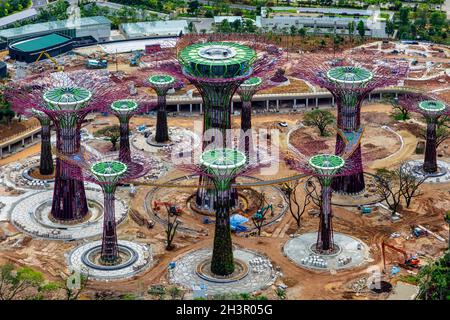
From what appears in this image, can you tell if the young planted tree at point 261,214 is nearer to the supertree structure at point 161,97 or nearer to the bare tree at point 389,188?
the bare tree at point 389,188

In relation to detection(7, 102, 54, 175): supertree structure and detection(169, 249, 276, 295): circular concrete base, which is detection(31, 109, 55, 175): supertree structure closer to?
detection(7, 102, 54, 175): supertree structure

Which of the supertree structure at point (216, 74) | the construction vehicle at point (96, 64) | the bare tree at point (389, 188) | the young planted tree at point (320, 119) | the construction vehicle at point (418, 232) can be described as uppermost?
the supertree structure at point (216, 74)

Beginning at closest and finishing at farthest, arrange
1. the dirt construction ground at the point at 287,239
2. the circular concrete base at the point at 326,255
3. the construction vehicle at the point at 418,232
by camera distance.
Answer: the dirt construction ground at the point at 287,239, the circular concrete base at the point at 326,255, the construction vehicle at the point at 418,232

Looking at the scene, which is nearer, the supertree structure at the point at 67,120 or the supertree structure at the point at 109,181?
the supertree structure at the point at 109,181

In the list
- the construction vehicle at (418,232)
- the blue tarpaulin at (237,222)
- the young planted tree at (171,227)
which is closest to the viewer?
the young planted tree at (171,227)

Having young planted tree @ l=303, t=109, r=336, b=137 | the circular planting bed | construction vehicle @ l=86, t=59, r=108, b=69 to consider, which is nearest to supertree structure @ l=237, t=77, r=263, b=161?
the circular planting bed

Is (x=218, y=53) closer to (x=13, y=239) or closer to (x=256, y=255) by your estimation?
(x=256, y=255)

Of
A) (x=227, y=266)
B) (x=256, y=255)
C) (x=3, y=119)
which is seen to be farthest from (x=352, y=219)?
(x=3, y=119)

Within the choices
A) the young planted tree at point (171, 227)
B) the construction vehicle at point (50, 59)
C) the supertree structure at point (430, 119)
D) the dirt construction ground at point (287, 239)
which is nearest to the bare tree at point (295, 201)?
the dirt construction ground at point (287, 239)
